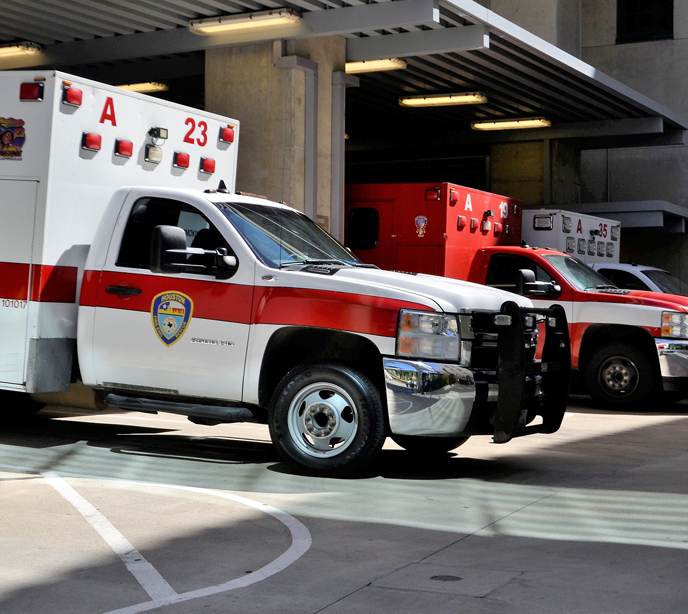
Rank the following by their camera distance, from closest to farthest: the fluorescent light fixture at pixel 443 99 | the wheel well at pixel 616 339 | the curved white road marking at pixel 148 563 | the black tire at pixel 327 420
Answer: the curved white road marking at pixel 148 563 → the black tire at pixel 327 420 → the wheel well at pixel 616 339 → the fluorescent light fixture at pixel 443 99

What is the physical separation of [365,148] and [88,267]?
61.8 ft

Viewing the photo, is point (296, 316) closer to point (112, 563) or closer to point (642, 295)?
point (112, 563)

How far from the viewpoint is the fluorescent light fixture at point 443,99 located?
848 inches

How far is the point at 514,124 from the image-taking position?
24531 millimetres

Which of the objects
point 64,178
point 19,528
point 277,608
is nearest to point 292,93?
point 64,178

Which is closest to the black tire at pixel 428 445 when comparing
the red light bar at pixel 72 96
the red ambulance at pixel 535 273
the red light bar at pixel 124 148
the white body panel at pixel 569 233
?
the red ambulance at pixel 535 273

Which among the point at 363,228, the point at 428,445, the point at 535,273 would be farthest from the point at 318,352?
the point at 363,228

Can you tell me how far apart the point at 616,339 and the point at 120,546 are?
362 inches

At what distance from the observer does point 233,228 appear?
848 centimetres

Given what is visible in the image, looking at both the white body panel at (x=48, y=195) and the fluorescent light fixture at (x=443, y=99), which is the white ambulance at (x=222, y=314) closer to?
the white body panel at (x=48, y=195)

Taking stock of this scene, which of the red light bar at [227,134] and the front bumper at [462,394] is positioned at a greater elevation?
the red light bar at [227,134]

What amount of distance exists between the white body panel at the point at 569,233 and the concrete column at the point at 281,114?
3.52 m

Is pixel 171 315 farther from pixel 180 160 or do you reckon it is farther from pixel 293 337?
pixel 180 160

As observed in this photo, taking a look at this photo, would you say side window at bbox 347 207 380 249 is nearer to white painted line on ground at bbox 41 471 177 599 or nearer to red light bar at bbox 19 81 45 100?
red light bar at bbox 19 81 45 100
